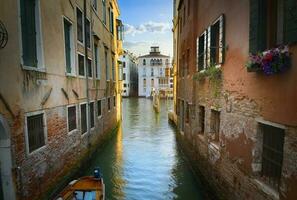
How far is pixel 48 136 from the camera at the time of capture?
281 inches

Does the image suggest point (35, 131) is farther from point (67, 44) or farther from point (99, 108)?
point (99, 108)

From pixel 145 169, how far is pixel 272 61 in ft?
26.4

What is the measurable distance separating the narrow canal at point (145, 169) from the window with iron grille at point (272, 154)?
379 cm

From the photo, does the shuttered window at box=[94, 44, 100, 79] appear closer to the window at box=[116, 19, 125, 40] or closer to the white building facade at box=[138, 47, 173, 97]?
the window at box=[116, 19, 125, 40]

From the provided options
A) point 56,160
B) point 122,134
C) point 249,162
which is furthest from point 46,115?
point 122,134

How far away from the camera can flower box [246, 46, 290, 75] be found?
374 cm

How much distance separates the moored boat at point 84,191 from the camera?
21.4 feet

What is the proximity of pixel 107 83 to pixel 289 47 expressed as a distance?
45.0 feet

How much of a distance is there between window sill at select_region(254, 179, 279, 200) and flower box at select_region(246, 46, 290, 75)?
1.97m

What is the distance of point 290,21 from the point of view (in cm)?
367

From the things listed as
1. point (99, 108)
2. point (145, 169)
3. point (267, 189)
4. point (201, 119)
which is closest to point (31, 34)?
point (267, 189)

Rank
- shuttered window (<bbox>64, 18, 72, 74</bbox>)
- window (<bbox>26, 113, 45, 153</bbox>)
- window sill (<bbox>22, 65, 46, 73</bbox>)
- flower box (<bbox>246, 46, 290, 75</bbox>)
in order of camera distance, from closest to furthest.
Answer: flower box (<bbox>246, 46, 290, 75</bbox>)
window sill (<bbox>22, 65, 46, 73</bbox>)
window (<bbox>26, 113, 45, 153</bbox>)
shuttered window (<bbox>64, 18, 72, 74</bbox>)

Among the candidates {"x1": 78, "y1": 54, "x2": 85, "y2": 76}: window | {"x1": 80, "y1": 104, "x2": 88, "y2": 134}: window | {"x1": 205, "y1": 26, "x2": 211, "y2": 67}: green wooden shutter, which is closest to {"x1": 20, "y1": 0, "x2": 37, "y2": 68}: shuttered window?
{"x1": 78, "y1": 54, "x2": 85, "y2": 76}: window

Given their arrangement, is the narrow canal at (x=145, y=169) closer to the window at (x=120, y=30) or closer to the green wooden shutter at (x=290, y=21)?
the green wooden shutter at (x=290, y=21)
